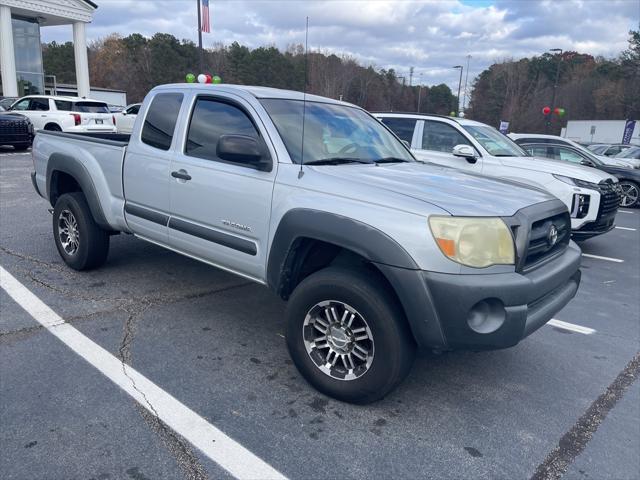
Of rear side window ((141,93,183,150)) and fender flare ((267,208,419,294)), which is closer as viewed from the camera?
fender flare ((267,208,419,294))

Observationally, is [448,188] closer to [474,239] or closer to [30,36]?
[474,239]

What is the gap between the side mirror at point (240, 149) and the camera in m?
3.18

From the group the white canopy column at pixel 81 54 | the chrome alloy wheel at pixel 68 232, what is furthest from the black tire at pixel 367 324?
the white canopy column at pixel 81 54

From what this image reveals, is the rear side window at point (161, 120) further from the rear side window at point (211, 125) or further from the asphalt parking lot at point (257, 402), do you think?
the asphalt parking lot at point (257, 402)

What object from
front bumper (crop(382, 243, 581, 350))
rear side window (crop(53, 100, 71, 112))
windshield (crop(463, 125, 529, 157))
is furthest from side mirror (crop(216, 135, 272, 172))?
rear side window (crop(53, 100, 71, 112))

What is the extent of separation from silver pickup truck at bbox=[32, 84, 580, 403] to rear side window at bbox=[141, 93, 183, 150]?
0.5 inches

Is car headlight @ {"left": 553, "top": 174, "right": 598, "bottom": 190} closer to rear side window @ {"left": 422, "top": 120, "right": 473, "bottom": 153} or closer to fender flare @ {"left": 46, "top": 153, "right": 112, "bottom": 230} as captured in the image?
rear side window @ {"left": 422, "top": 120, "right": 473, "bottom": 153}

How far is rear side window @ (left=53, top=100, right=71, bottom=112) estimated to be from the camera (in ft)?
52.5

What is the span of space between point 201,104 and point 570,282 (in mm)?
3046

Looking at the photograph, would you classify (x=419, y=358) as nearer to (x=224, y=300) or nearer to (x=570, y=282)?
(x=570, y=282)

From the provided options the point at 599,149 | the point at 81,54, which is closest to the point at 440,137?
the point at 599,149

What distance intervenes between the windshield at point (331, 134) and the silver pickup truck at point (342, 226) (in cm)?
1

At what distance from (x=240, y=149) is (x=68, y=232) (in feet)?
9.55

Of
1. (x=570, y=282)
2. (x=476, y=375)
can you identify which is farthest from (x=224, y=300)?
(x=570, y=282)
